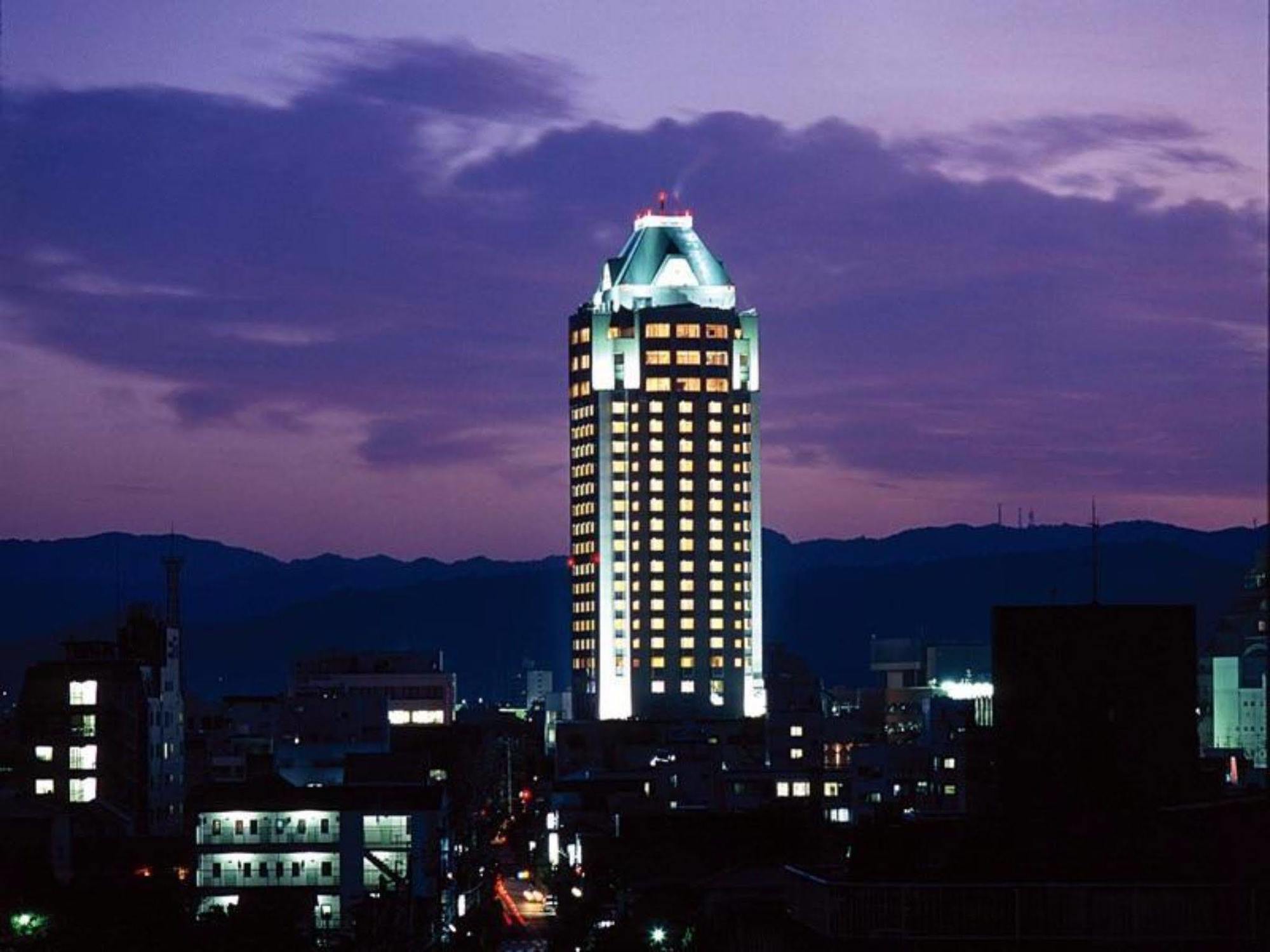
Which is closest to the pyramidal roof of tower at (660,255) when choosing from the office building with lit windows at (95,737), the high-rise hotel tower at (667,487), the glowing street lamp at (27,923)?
the high-rise hotel tower at (667,487)

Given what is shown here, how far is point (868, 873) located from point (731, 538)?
149m

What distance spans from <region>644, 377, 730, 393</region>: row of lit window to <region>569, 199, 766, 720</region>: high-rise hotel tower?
0.37 ft

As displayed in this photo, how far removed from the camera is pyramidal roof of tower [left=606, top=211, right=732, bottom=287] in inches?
7441

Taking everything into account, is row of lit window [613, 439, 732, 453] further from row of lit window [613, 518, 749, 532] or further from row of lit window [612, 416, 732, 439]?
row of lit window [613, 518, 749, 532]

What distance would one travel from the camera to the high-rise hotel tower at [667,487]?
18775 centimetres

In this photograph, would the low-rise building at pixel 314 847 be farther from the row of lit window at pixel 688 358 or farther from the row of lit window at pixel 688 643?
the row of lit window at pixel 688 358

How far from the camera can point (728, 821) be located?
107 metres

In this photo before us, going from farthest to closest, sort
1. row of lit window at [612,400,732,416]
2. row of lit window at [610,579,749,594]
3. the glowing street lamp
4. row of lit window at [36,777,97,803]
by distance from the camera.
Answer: row of lit window at [610,579,749,594], row of lit window at [612,400,732,416], row of lit window at [36,777,97,803], the glowing street lamp

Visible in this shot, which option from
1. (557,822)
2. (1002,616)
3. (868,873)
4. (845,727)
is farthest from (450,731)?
(868,873)

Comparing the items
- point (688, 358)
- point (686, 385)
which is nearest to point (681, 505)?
point (686, 385)

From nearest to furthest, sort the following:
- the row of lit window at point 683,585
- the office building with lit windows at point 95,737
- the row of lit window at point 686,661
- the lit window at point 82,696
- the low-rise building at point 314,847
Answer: the low-rise building at point 314,847 < the office building with lit windows at point 95,737 < the lit window at point 82,696 < the row of lit window at point 686,661 < the row of lit window at point 683,585

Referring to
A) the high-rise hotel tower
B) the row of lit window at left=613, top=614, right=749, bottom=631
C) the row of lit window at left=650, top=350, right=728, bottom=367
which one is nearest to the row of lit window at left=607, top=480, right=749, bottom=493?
the high-rise hotel tower

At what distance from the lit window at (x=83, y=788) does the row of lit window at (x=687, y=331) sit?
82.8 metres

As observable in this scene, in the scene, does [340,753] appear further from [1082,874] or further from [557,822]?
[1082,874]
